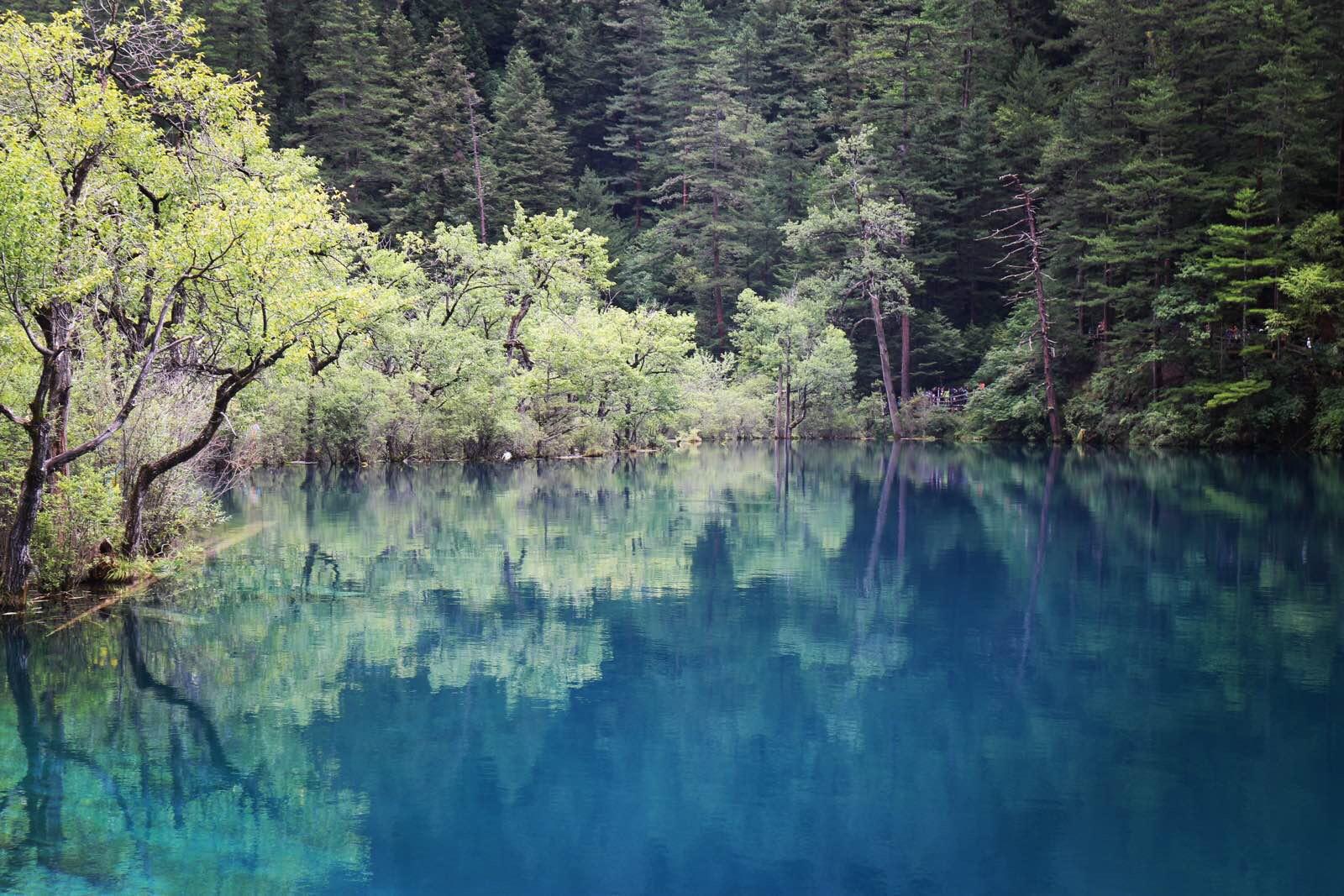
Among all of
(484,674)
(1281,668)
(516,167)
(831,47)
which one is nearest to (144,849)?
(484,674)

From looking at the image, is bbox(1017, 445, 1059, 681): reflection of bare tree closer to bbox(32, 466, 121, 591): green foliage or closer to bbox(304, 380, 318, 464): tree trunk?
bbox(32, 466, 121, 591): green foliage

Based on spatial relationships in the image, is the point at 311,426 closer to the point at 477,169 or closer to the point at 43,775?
the point at 43,775

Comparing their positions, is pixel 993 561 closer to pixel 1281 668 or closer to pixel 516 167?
pixel 1281 668

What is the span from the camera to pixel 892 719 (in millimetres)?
8727

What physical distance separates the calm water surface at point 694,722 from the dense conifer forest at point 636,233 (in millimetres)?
3259

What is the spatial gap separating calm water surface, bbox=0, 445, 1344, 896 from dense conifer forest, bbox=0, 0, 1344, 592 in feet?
10.7

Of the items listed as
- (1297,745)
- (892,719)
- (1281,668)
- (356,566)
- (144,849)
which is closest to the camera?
(144,849)

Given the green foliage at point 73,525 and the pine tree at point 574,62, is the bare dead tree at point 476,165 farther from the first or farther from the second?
the green foliage at point 73,525

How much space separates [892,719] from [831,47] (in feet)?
206

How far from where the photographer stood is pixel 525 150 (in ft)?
211

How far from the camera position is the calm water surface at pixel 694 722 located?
633 centimetres

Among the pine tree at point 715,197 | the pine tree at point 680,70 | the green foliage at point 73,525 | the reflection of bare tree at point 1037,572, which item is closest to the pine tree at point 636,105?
the pine tree at point 680,70

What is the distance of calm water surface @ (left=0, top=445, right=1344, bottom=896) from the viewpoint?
6.33 m

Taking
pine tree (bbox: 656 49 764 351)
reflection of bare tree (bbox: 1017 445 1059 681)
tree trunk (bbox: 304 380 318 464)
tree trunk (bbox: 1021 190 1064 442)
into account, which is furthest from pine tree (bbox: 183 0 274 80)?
reflection of bare tree (bbox: 1017 445 1059 681)
